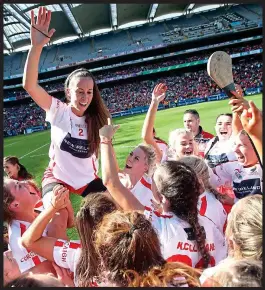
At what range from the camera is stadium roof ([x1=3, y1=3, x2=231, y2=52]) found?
33.7 meters

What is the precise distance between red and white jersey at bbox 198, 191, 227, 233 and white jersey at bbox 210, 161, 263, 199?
57 cm

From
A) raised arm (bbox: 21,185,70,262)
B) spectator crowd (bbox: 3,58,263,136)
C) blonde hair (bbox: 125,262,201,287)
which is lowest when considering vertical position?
blonde hair (bbox: 125,262,201,287)

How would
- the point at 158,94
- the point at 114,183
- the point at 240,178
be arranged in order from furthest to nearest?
the point at 158,94, the point at 240,178, the point at 114,183

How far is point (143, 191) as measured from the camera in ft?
13.0

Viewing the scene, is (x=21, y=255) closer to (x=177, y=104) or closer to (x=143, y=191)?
(x=143, y=191)

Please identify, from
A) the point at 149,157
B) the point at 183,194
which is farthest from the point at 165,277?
the point at 149,157

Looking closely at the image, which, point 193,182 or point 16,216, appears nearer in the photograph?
point 193,182

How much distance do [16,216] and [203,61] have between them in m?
39.0

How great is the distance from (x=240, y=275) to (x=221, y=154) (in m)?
3.11

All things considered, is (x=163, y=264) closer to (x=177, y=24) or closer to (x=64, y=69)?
(x=64, y=69)

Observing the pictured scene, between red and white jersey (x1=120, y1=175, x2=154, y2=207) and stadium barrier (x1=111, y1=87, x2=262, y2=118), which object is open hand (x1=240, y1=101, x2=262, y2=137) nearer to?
red and white jersey (x1=120, y1=175, x2=154, y2=207)

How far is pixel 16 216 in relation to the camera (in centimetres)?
302

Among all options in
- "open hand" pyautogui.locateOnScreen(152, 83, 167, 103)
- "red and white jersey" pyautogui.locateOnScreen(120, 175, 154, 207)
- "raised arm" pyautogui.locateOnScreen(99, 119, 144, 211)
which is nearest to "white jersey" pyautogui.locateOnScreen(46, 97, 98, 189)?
"red and white jersey" pyautogui.locateOnScreen(120, 175, 154, 207)

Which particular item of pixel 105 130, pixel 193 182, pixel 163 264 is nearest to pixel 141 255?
pixel 163 264
